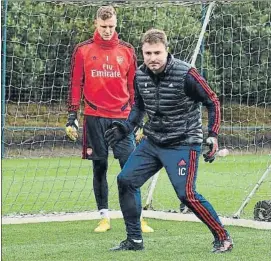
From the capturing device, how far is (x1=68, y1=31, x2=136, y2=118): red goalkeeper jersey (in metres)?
8.21

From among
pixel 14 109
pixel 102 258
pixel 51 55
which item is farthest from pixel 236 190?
pixel 102 258

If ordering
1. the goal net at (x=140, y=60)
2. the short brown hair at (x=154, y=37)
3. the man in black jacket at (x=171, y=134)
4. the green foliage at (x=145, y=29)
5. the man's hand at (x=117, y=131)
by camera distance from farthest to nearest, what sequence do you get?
the green foliage at (x=145, y=29), the goal net at (x=140, y=60), the man's hand at (x=117, y=131), the man in black jacket at (x=171, y=134), the short brown hair at (x=154, y=37)

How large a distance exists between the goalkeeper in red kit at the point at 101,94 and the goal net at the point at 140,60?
58.0 inches

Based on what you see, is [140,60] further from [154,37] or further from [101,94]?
[154,37]

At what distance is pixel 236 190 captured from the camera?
41.6 feet

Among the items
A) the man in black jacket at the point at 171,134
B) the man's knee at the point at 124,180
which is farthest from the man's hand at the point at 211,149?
the man's knee at the point at 124,180

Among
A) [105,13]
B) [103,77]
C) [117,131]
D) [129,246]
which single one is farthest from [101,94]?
[129,246]

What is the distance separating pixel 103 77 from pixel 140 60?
26.4 ft

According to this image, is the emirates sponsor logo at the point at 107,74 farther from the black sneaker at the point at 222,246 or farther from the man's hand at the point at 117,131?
the black sneaker at the point at 222,246

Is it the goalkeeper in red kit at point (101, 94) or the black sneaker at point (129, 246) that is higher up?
the goalkeeper in red kit at point (101, 94)

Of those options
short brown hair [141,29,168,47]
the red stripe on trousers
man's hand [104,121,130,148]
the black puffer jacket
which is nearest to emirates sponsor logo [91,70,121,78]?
man's hand [104,121,130,148]

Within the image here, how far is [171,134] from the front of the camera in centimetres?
675

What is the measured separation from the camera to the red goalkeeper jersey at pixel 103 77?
8211 millimetres

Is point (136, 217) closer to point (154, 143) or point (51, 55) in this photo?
point (154, 143)
